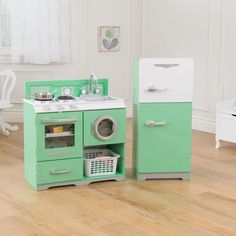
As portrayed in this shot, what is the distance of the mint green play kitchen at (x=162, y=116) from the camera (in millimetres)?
4012

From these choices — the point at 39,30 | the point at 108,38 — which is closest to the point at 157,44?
the point at 108,38

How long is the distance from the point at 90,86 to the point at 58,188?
0.79 m

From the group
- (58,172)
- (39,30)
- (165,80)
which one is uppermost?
(39,30)

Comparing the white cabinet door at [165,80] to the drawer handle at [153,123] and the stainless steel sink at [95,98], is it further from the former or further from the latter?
the stainless steel sink at [95,98]

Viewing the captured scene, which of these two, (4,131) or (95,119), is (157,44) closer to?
(4,131)

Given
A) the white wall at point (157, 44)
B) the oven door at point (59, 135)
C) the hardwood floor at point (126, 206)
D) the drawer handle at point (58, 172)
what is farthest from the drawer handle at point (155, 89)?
the white wall at point (157, 44)

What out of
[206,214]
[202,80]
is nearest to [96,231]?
[206,214]

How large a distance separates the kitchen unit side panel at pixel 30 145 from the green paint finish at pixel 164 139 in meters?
0.78

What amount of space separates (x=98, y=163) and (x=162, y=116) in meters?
0.59

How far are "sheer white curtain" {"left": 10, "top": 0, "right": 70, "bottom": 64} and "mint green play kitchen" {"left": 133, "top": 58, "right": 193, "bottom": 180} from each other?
2341mm

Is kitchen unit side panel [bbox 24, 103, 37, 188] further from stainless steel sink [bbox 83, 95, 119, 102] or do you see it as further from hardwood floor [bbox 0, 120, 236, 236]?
stainless steel sink [bbox 83, 95, 119, 102]

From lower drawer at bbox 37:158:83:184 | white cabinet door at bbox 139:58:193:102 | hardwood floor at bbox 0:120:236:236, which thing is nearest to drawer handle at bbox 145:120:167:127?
white cabinet door at bbox 139:58:193:102

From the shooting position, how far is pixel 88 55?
653 cm

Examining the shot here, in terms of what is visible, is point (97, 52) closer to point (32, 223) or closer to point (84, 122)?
point (84, 122)
